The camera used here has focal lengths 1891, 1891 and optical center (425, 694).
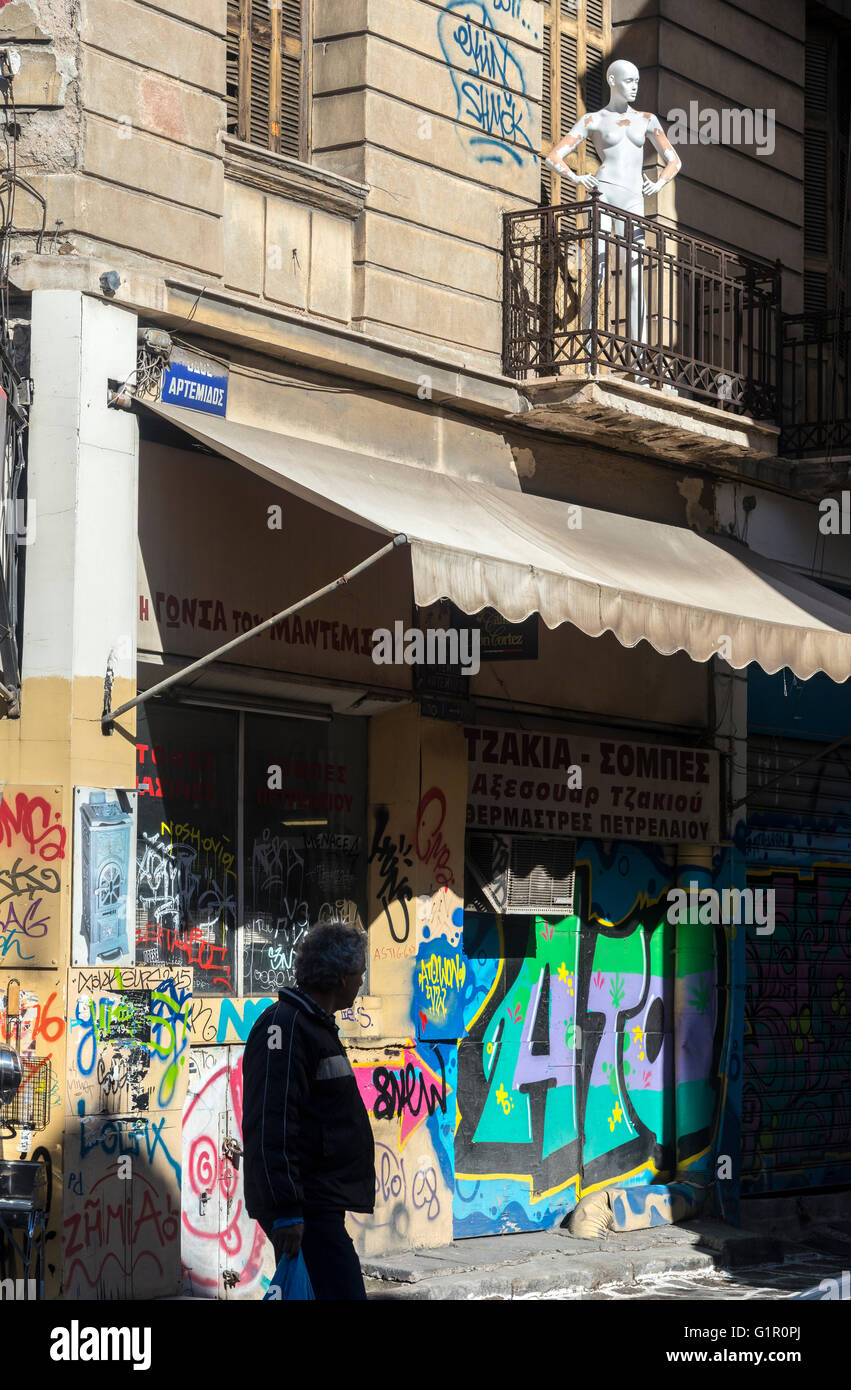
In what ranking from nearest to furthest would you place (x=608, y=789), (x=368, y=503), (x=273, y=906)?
(x=368, y=503) < (x=273, y=906) < (x=608, y=789)

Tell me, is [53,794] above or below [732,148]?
below

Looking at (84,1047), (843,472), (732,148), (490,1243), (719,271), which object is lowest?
(490,1243)

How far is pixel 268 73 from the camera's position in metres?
11.3

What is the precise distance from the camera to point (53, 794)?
883 cm

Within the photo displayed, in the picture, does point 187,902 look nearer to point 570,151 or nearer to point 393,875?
point 393,875

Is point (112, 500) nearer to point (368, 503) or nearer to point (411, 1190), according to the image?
point (368, 503)

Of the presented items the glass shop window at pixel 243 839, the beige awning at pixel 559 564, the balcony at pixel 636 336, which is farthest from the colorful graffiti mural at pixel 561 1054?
the balcony at pixel 636 336

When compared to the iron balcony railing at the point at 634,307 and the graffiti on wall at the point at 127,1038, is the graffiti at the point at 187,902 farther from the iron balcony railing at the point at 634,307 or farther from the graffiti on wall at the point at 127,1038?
the iron balcony railing at the point at 634,307

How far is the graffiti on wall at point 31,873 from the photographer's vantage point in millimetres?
8711

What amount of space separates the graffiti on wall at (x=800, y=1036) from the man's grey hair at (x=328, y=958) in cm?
809

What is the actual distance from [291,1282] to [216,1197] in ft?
12.7

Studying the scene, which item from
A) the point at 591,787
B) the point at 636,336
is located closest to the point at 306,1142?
the point at 591,787
